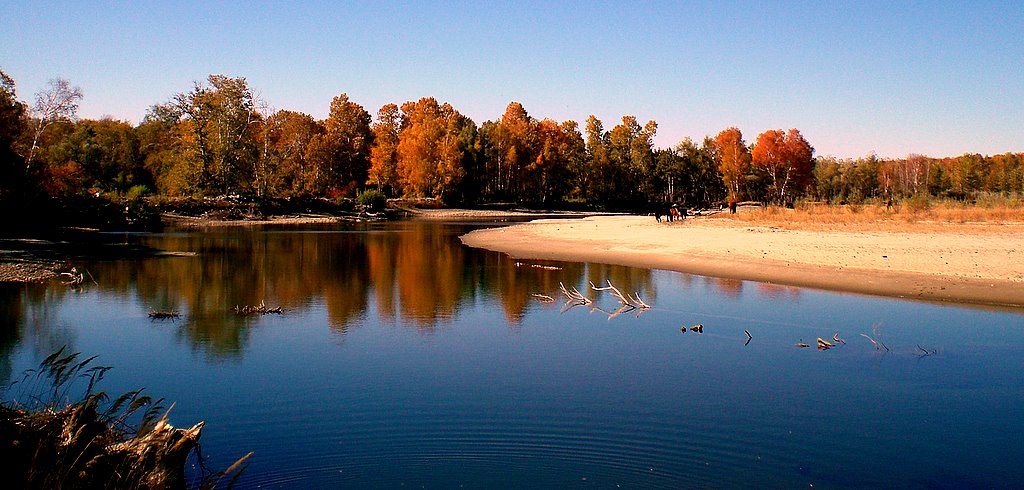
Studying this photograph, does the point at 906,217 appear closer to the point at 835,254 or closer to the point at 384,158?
the point at 835,254

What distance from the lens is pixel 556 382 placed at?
1155cm

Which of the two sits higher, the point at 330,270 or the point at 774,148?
the point at 774,148

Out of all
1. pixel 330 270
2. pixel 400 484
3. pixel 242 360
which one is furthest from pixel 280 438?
pixel 330 270

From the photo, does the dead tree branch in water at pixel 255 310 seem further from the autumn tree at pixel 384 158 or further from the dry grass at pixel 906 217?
the autumn tree at pixel 384 158

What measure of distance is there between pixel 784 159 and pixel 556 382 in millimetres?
95846

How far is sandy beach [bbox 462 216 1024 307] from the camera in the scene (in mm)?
19500

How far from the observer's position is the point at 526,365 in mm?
12562

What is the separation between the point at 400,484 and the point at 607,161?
89.8 m

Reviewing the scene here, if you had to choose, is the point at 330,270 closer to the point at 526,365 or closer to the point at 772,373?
the point at 526,365

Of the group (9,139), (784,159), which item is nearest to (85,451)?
(9,139)

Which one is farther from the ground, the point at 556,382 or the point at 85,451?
the point at 85,451

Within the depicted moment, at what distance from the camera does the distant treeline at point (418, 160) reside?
62594mm

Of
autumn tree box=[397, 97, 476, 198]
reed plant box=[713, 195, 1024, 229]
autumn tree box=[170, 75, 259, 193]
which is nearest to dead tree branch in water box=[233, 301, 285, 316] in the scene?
reed plant box=[713, 195, 1024, 229]

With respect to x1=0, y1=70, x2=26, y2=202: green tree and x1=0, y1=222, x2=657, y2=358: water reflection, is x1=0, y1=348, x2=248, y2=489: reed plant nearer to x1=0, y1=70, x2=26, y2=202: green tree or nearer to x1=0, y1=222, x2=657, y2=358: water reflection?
x1=0, y1=222, x2=657, y2=358: water reflection
